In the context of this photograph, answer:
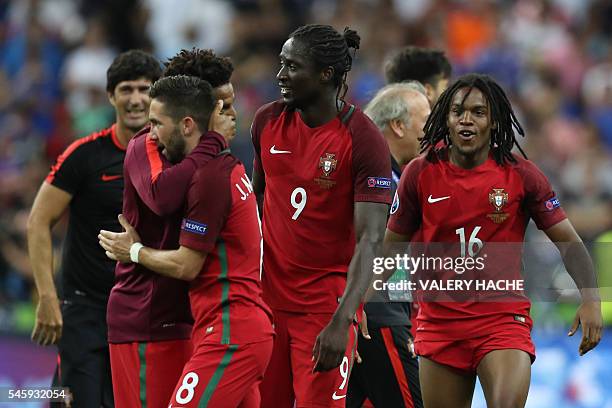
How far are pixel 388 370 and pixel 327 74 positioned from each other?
1884 mm

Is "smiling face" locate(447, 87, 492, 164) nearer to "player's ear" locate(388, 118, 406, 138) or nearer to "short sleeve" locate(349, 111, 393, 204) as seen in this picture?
"short sleeve" locate(349, 111, 393, 204)

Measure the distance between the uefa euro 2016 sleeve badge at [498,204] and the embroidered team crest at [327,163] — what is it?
33.9 inches

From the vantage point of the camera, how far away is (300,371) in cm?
629

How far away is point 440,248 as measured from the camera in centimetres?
657

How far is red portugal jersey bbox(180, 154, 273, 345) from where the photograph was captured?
227 inches

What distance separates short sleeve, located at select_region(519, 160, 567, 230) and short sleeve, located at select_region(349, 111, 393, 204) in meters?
0.78

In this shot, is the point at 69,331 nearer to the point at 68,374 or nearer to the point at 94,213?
the point at 68,374

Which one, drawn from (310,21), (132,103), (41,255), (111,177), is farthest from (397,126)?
(310,21)

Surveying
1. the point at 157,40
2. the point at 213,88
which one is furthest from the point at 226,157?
the point at 157,40

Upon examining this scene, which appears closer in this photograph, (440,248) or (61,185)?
(440,248)

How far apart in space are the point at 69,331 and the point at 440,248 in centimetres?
247

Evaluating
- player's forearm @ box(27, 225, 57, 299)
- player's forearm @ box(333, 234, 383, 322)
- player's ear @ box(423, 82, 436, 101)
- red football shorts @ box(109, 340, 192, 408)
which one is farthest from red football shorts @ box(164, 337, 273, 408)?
player's ear @ box(423, 82, 436, 101)

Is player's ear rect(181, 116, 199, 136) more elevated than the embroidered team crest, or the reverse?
the embroidered team crest

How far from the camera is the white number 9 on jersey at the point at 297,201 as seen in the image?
6367mm
